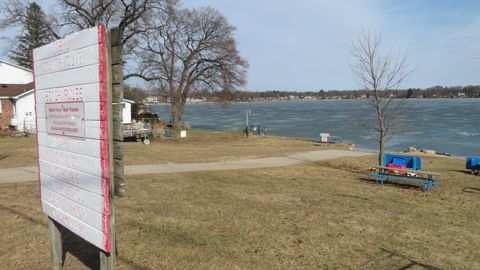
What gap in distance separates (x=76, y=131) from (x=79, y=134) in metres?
0.07

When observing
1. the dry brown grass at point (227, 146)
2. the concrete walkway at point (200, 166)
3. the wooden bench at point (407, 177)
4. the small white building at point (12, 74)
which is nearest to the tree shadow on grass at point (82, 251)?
the concrete walkway at point (200, 166)

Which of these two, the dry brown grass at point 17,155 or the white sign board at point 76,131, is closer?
the white sign board at point 76,131

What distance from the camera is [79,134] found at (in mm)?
3721

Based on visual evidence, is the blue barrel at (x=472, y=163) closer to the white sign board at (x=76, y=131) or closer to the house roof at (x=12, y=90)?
the white sign board at (x=76, y=131)

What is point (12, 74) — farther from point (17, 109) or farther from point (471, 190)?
point (471, 190)

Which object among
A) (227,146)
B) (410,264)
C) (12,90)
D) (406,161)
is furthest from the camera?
(12,90)

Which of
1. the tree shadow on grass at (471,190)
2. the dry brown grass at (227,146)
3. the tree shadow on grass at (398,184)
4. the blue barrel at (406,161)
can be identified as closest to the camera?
the tree shadow on grass at (471,190)

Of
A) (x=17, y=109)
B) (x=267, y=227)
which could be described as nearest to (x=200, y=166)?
(x=267, y=227)

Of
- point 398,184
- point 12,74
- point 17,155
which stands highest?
point 12,74

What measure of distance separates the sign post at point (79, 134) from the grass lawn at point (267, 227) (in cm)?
147

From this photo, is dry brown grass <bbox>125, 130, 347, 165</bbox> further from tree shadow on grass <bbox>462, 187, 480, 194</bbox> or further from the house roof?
the house roof

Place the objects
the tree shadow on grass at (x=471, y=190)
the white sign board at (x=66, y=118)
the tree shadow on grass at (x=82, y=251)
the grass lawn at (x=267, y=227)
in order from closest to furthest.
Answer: the white sign board at (x=66, y=118) < the tree shadow on grass at (x=82, y=251) < the grass lawn at (x=267, y=227) < the tree shadow on grass at (x=471, y=190)

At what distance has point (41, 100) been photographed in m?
4.43

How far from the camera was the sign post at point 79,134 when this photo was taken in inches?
135
